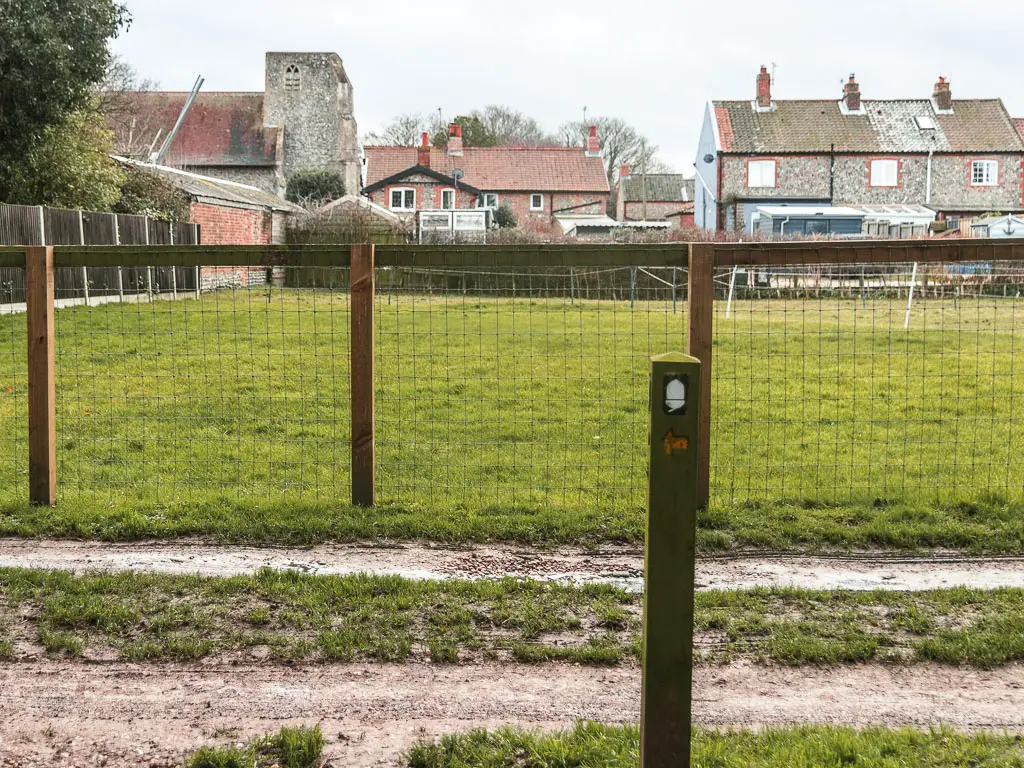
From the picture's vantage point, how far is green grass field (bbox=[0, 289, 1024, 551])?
6496 mm

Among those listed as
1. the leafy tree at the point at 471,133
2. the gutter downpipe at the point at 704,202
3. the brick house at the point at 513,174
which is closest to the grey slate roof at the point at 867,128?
the gutter downpipe at the point at 704,202

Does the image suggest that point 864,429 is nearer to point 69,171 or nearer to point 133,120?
point 69,171

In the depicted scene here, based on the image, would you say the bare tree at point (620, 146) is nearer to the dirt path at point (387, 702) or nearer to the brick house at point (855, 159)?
the brick house at point (855, 159)

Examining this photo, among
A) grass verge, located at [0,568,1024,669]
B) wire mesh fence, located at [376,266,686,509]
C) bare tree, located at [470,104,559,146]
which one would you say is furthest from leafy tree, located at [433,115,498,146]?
grass verge, located at [0,568,1024,669]

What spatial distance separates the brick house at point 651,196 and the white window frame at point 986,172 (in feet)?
79.3

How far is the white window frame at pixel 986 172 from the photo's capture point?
54.8 metres

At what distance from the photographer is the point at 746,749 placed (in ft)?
11.3

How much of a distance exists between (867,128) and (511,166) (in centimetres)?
2390

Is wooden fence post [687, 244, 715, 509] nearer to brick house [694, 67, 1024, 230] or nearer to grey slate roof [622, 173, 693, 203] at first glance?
brick house [694, 67, 1024, 230]

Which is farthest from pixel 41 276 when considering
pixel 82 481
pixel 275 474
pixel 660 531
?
pixel 660 531

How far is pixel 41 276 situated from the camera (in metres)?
6.83

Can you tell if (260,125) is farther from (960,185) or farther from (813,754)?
(813,754)

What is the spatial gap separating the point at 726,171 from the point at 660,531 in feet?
178

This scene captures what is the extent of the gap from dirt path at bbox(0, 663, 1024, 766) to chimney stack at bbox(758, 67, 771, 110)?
54.9 meters
